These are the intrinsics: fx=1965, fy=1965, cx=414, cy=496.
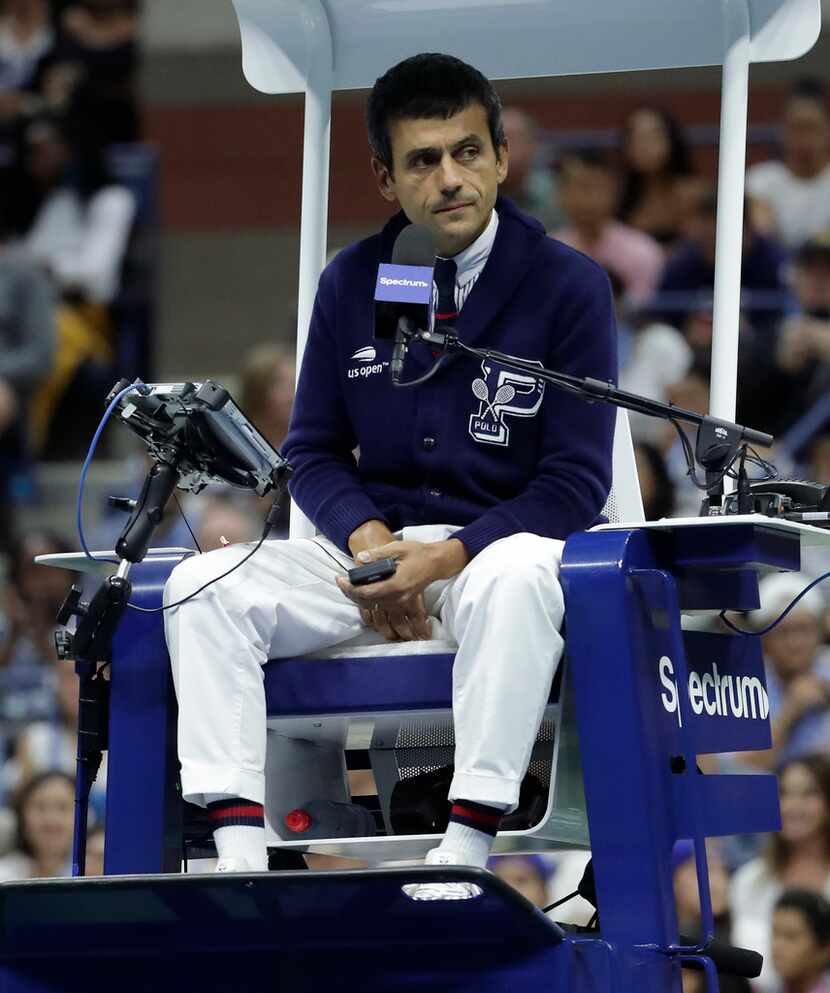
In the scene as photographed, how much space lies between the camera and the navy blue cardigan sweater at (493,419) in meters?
3.17

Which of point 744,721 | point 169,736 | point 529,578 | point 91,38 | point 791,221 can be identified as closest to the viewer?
point 529,578

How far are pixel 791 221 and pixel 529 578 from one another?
17.2 feet

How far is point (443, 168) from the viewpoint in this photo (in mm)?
3246

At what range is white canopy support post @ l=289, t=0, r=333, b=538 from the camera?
387 cm

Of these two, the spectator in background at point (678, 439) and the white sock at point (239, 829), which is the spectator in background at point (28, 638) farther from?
the white sock at point (239, 829)

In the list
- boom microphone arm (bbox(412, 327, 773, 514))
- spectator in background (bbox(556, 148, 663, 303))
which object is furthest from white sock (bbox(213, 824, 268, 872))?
spectator in background (bbox(556, 148, 663, 303))

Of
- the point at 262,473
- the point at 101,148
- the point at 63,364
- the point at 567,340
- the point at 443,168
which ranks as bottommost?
the point at 262,473

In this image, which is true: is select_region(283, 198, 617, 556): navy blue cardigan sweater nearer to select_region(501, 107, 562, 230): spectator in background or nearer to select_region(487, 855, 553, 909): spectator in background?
select_region(487, 855, 553, 909): spectator in background

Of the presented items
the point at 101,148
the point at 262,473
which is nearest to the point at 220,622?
the point at 262,473

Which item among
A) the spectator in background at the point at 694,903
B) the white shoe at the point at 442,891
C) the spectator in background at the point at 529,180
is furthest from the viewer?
the spectator in background at the point at 529,180

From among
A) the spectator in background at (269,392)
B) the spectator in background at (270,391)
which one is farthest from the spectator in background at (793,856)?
the spectator in background at (270,391)

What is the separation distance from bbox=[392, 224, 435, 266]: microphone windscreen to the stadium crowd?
2665 mm

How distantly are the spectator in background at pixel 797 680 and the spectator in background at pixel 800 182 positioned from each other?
6.10 ft

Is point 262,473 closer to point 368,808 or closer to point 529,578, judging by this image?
point 529,578
